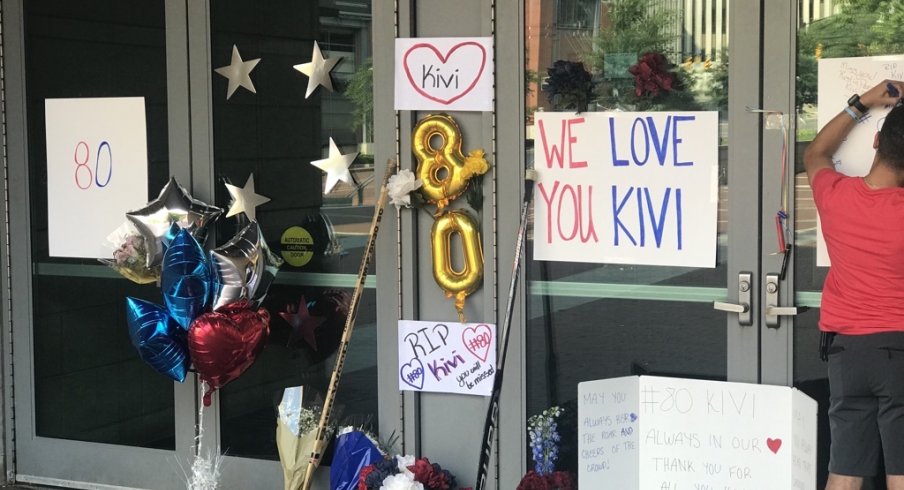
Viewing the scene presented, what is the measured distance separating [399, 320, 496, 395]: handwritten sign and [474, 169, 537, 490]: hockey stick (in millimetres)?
82

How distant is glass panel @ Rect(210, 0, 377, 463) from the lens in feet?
15.0

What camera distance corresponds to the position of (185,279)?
4.42 meters

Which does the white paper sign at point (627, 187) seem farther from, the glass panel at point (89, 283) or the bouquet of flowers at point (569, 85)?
the glass panel at point (89, 283)

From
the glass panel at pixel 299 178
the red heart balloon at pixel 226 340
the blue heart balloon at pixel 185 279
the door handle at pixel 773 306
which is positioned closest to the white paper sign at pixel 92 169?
the glass panel at pixel 299 178

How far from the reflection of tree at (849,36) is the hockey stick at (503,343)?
0.97 m

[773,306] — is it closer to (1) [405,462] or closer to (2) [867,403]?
(2) [867,403]

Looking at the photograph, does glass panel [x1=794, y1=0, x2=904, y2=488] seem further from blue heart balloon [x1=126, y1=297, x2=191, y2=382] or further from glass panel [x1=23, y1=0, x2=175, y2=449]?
glass panel [x1=23, y1=0, x2=175, y2=449]

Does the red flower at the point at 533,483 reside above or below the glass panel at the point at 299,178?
below

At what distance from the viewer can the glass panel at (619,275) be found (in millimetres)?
4004

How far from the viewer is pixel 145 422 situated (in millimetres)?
5066

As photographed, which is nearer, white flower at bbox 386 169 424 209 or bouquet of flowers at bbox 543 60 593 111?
bouquet of flowers at bbox 543 60 593 111

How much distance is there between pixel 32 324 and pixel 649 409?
9.23 feet

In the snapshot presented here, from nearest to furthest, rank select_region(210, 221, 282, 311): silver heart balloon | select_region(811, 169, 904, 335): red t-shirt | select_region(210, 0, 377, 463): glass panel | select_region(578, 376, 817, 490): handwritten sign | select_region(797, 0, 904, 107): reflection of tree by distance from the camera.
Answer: select_region(811, 169, 904, 335): red t-shirt, select_region(797, 0, 904, 107): reflection of tree, select_region(578, 376, 817, 490): handwritten sign, select_region(210, 221, 282, 311): silver heart balloon, select_region(210, 0, 377, 463): glass panel

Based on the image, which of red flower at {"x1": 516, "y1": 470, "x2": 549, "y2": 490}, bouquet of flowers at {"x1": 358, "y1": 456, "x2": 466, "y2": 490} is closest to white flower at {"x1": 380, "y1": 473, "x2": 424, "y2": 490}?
bouquet of flowers at {"x1": 358, "y1": 456, "x2": 466, "y2": 490}
